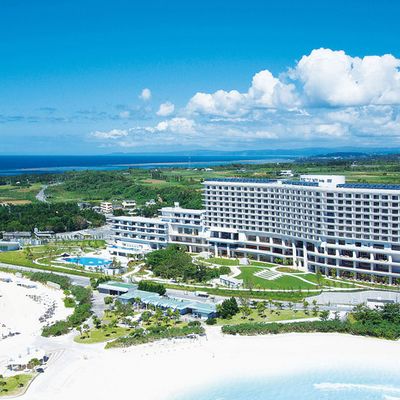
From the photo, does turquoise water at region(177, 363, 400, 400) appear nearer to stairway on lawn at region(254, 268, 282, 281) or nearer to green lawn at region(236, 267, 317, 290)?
green lawn at region(236, 267, 317, 290)

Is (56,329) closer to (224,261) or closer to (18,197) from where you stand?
(224,261)

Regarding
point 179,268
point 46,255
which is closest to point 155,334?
point 179,268

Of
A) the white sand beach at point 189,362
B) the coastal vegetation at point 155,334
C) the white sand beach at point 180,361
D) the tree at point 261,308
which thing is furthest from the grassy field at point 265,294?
the white sand beach at point 189,362

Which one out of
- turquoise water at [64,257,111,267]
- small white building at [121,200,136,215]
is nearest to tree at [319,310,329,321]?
turquoise water at [64,257,111,267]

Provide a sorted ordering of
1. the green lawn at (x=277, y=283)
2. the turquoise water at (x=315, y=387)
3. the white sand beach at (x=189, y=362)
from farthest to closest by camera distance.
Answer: the green lawn at (x=277, y=283) < the white sand beach at (x=189, y=362) < the turquoise water at (x=315, y=387)

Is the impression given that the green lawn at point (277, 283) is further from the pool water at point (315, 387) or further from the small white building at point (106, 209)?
the small white building at point (106, 209)

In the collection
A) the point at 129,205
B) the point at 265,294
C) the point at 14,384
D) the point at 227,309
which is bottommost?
the point at 14,384
